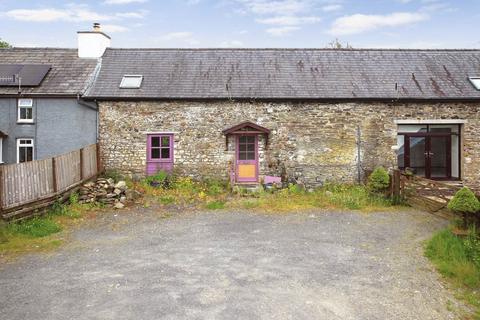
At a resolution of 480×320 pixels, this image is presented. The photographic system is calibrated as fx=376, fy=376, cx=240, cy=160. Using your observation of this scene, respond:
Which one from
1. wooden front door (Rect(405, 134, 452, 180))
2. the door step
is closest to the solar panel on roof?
the door step

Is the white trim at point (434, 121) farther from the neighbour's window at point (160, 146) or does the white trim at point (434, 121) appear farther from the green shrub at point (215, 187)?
the neighbour's window at point (160, 146)

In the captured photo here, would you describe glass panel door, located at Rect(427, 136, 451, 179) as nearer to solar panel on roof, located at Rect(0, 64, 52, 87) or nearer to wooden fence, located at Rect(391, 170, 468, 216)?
wooden fence, located at Rect(391, 170, 468, 216)

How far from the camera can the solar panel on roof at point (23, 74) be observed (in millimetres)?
17250

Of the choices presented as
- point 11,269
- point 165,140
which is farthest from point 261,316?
point 165,140

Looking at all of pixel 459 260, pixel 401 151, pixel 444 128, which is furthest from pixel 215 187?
pixel 444 128

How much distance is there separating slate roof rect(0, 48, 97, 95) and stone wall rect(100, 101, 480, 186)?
1.98 metres

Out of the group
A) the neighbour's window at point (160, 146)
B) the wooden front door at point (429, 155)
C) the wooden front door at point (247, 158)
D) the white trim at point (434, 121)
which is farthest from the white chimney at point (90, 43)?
the wooden front door at point (429, 155)

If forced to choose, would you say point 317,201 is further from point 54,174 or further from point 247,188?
point 54,174

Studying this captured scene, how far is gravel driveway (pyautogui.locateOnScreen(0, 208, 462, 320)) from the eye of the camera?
19.3 feet

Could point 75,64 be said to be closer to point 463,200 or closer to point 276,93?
point 276,93

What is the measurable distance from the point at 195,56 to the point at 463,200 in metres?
14.5

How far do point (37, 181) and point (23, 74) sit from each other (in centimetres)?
839

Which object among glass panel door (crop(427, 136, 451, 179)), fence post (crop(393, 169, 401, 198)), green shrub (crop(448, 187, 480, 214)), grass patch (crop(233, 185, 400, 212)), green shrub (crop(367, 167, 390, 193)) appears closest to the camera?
green shrub (crop(448, 187, 480, 214))

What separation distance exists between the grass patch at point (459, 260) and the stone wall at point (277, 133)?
811 centimetres
